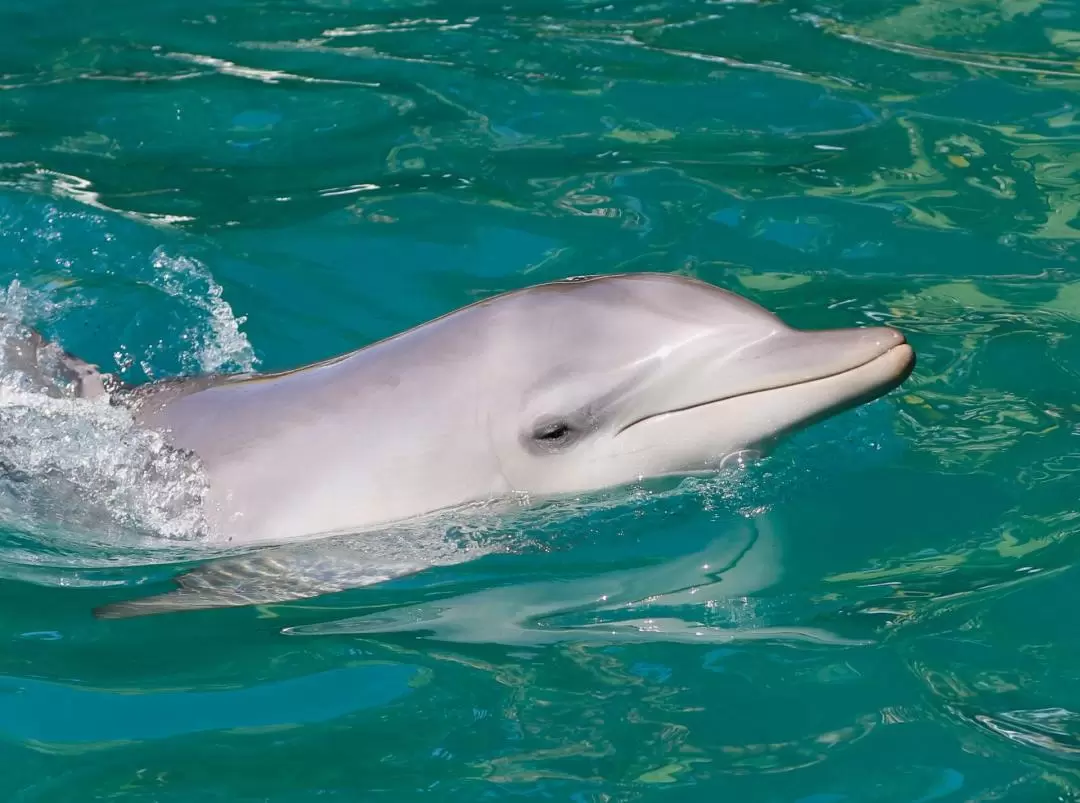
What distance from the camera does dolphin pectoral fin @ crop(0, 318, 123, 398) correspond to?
6738 mm

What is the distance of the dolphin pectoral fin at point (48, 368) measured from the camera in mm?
6738

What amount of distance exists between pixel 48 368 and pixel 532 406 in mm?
2409

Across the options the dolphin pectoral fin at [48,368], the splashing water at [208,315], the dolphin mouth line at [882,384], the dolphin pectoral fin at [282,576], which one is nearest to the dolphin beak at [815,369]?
the dolphin mouth line at [882,384]

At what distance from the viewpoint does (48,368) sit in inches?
271

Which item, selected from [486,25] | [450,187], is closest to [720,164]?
[450,187]

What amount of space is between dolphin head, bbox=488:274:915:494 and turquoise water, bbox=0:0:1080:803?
22cm

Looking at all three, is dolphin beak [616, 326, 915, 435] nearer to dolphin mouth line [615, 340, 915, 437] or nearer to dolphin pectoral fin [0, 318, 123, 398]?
dolphin mouth line [615, 340, 915, 437]

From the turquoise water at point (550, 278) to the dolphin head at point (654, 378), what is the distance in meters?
0.22

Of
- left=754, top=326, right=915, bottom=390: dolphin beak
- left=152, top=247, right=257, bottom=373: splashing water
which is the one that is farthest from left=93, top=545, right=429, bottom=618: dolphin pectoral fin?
left=152, top=247, right=257, bottom=373: splashing water

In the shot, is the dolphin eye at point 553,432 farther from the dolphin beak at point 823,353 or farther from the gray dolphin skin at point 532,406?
the dolphin beak at point 823,353

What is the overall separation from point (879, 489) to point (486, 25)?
267 inches

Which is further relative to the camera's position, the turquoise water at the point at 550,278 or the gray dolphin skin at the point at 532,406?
the gray dolphin skin at the point at 532,406

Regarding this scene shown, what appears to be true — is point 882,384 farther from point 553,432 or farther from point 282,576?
point 282,576

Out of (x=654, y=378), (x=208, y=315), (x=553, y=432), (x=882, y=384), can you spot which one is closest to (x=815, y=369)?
(x=882, y=384)
